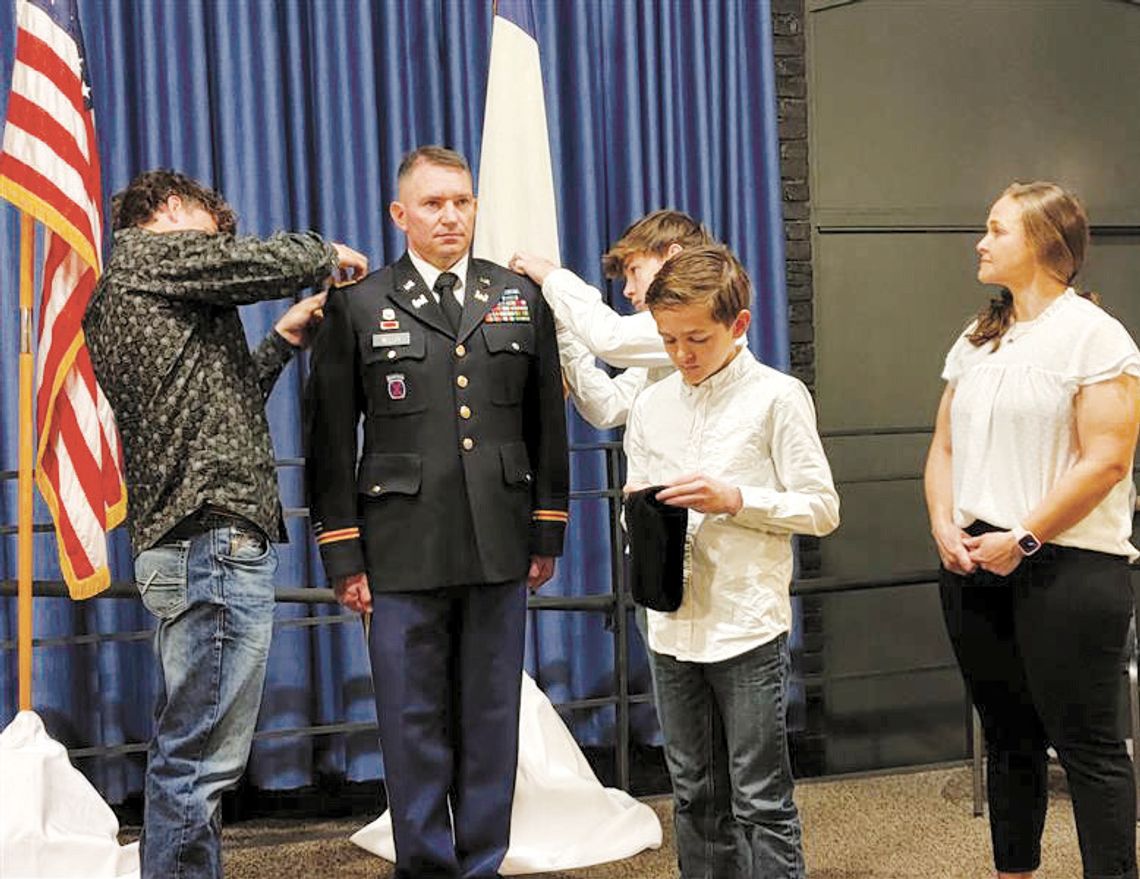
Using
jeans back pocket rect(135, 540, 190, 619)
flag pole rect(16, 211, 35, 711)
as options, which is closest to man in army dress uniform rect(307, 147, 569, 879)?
jeans back pocket rect(135, 540, 190, 619)

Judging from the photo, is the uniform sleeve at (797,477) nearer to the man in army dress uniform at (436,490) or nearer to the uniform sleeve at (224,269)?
the man in army dress uniform at (436,490)

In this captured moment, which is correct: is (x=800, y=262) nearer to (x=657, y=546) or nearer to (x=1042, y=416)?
(x=1042, y=416)

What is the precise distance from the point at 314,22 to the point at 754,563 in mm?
2139

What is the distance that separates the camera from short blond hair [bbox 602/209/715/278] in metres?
2.47

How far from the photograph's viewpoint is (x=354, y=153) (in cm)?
357

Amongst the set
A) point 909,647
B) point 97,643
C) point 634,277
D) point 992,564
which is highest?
point 634,277

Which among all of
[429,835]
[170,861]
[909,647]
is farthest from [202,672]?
[909,647]

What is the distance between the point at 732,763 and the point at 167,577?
985 mm

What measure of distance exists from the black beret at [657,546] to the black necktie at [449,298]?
50cm

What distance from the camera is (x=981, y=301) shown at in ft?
14.2

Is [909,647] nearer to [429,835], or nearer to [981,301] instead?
[981,301]

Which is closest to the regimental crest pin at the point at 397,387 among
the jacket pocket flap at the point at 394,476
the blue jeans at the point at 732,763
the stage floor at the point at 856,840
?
the jacket pocket flap at the point at 394,476

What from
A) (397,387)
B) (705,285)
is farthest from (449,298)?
(705,285)

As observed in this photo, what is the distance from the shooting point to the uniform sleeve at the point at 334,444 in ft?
7.62
